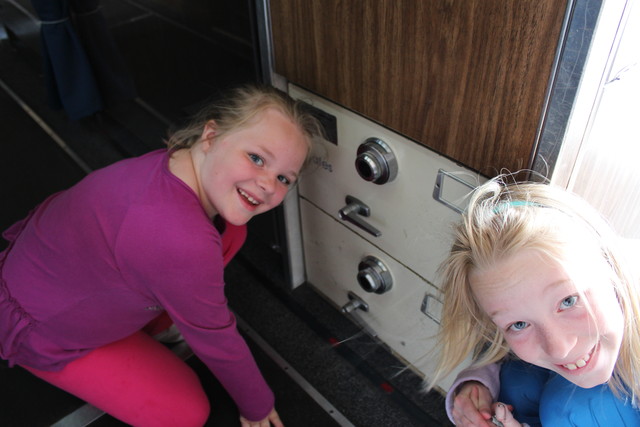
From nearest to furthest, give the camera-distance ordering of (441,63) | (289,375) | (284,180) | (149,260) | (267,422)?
(441,63) → (149,260) → (284,180) → (267,422) → (289,375)

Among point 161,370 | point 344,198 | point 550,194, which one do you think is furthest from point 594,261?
point 161,370

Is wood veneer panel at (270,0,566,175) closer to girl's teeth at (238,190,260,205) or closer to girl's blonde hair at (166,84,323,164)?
girl's blonde hair at (166,84,323,164)

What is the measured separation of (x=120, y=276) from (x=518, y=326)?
619 mm

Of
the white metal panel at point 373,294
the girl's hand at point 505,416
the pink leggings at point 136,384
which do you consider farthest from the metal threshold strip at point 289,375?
the girl's hand at point 505,416

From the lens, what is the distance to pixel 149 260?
863 millimetres

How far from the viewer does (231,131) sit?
932 millimetres

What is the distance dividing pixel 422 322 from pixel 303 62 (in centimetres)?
52

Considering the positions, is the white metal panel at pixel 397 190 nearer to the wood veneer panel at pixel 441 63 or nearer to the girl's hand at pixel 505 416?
the wood veneer panel at pixel 441 63

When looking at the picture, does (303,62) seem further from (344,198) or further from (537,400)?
(537,400)

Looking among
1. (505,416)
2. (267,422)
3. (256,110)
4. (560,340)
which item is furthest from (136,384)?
(560,340)

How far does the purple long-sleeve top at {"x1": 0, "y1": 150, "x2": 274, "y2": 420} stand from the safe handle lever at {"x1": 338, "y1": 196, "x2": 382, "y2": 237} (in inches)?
9.4

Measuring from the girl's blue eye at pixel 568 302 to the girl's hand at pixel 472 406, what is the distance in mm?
250

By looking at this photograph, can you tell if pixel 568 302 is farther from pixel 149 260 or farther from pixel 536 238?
pixel 149 260

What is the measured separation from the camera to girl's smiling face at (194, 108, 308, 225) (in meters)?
0.92
